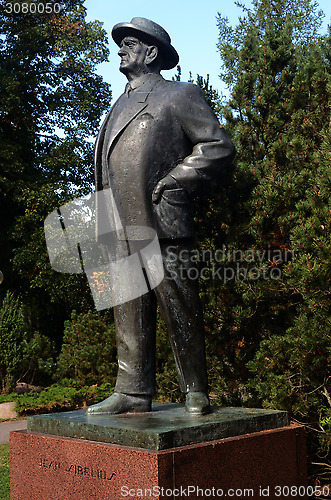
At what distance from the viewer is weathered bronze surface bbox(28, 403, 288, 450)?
3.14 metres

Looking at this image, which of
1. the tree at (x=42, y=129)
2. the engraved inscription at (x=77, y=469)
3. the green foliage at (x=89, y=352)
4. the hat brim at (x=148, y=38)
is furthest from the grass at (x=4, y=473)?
the tree at (x=42, y=129)

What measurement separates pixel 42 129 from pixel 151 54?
14.0 meters

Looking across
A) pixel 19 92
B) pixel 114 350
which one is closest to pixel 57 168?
pixel 19 92

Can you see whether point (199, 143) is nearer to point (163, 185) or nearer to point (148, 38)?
point (163, 185)

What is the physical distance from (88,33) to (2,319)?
29.6 feet

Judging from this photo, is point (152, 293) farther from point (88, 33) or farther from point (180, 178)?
point (88, 33)

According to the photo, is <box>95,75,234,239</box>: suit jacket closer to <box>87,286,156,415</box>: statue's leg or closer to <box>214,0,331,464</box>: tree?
<box>87,286,156,415</box>: statue's leg

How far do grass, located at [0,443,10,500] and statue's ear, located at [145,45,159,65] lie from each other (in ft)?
13.4

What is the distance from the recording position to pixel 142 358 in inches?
154

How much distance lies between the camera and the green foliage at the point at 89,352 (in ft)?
31.3

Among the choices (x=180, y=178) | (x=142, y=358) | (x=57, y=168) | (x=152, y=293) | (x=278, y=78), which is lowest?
(x=142, y=358)

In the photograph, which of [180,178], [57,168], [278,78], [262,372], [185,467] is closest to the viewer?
[185,467]

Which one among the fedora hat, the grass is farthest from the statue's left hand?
the grass

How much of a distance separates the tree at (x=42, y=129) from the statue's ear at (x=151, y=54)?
10.9 m
